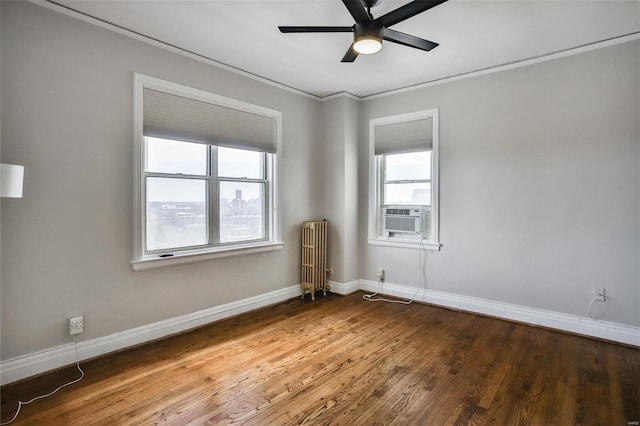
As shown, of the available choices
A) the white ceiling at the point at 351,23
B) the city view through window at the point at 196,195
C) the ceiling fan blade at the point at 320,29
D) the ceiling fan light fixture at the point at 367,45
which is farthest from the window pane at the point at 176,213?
the ceiling fan light fixture at the point at 367,45

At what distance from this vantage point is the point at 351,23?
274 centimetres

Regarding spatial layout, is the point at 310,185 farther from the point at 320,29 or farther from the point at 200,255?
the point at 320,29

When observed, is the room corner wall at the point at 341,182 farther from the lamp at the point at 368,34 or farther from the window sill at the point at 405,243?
the lamp at the point at 368,34

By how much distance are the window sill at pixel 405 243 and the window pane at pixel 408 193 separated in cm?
48

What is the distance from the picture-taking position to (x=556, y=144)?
3271 mm

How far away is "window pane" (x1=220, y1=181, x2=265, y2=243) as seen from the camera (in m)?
3.67

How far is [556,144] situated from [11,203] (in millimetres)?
4543

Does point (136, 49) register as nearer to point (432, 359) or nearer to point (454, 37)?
point (454, 37)

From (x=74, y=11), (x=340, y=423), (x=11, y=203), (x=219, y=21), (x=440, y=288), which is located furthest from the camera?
(x=440, y=288)

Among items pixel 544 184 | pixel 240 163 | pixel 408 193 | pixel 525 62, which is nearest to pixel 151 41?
pixel 240 163

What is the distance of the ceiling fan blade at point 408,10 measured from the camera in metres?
2.01

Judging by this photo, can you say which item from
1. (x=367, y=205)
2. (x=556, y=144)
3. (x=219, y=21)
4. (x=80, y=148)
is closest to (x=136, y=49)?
(x=219, y=21)

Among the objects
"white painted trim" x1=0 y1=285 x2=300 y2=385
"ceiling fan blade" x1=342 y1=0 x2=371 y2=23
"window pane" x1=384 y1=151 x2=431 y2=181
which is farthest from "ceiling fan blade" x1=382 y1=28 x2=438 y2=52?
"white painted trim" x1=0 y1=285 x2=300 y2=385

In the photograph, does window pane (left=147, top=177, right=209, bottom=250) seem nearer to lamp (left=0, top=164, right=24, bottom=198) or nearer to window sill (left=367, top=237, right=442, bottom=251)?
lamp (left=0, top=164, right=24, bottom=198)
